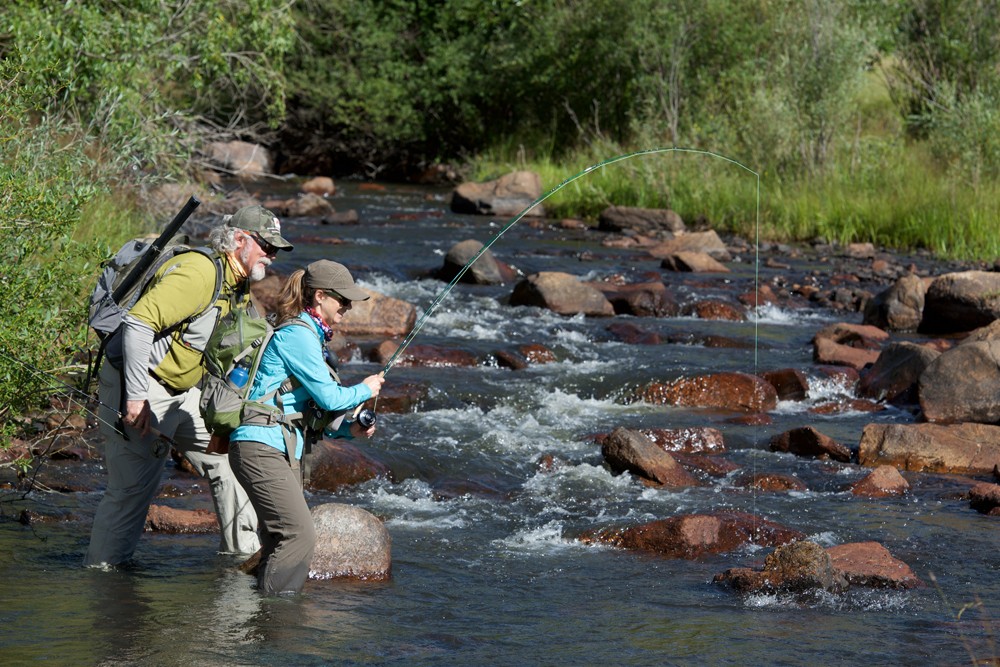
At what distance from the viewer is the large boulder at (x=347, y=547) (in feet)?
21.3

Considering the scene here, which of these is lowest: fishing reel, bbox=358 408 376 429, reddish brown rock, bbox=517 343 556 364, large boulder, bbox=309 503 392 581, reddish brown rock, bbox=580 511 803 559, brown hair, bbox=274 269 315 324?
reddish brown rock, bbox=517 343 556 364

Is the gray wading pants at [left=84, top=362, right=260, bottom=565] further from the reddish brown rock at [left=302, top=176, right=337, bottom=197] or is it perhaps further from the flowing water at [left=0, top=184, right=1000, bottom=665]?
the reddish brown rock at [left=302, top=176, right=337, bottom=197]

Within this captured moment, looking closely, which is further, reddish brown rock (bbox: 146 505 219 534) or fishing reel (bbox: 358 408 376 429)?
reddish brown rock (bbox: 146 505 219 534)

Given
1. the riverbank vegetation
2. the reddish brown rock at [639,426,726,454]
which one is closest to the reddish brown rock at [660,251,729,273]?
the riverbank vegetation

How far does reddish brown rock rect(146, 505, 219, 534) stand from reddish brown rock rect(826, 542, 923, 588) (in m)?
3.46

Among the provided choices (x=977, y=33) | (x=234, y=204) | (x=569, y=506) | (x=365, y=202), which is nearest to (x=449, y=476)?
(x=569, y=506)

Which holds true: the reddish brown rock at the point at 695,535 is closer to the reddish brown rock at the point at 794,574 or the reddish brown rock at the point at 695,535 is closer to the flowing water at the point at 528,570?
the flowing water at the point at 528,570

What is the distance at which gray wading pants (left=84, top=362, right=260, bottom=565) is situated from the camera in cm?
592

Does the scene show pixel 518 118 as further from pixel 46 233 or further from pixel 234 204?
pixel 46 233

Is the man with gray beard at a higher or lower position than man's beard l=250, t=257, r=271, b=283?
lower

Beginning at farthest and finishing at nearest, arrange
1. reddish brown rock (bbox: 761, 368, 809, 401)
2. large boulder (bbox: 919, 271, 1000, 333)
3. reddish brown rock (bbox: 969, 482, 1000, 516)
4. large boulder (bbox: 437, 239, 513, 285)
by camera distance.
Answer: large boulder (bbox: 437, 239, 513, 285) → large boulder (bbox: 919, 271, 1000, 333) → reddish brown rock (bbox: 761, 368, 809, 401) → reddish brown rock (bbox: 969, 482, 1000, 516)

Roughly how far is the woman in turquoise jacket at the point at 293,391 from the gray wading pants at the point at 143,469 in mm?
495

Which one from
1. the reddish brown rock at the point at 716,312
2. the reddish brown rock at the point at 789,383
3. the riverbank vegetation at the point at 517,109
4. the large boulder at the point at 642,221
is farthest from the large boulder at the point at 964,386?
the large boulder at the point at 642,221

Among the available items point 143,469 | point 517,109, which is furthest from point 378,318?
point 517,109
